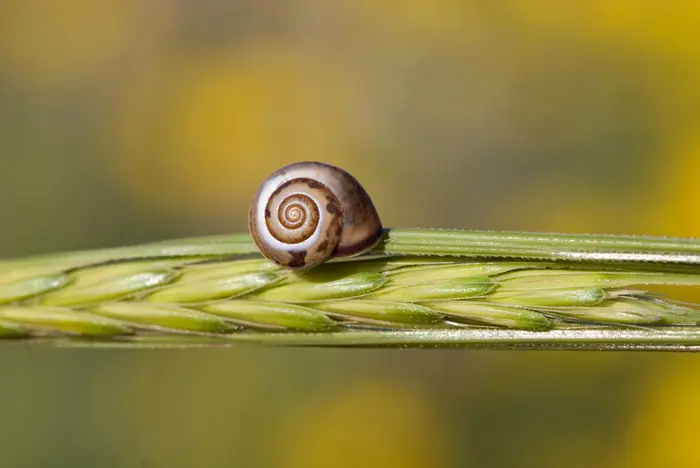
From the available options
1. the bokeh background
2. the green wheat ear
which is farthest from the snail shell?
the bokeh background

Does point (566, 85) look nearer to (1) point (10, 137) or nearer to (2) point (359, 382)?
(2) point (359, 382)

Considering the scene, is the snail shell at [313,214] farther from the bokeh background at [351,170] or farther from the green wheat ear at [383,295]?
the bokeh background at [351,170]

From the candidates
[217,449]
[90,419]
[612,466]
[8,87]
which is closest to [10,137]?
[8,87]

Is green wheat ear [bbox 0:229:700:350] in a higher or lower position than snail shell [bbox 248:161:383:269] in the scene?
lower

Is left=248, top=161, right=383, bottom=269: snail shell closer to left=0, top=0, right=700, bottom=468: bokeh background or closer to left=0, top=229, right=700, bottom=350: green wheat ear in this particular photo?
left=0, top=229, right=700, bottom=350: green wheat ear

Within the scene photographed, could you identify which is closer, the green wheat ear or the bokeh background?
the green wheat ear

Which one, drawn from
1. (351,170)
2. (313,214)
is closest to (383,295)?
(313,214)

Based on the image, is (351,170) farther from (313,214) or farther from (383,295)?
(383,295)

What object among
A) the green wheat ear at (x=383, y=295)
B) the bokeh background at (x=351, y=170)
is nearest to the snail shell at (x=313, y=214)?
the green wheat ear at (x=383, y=295)
